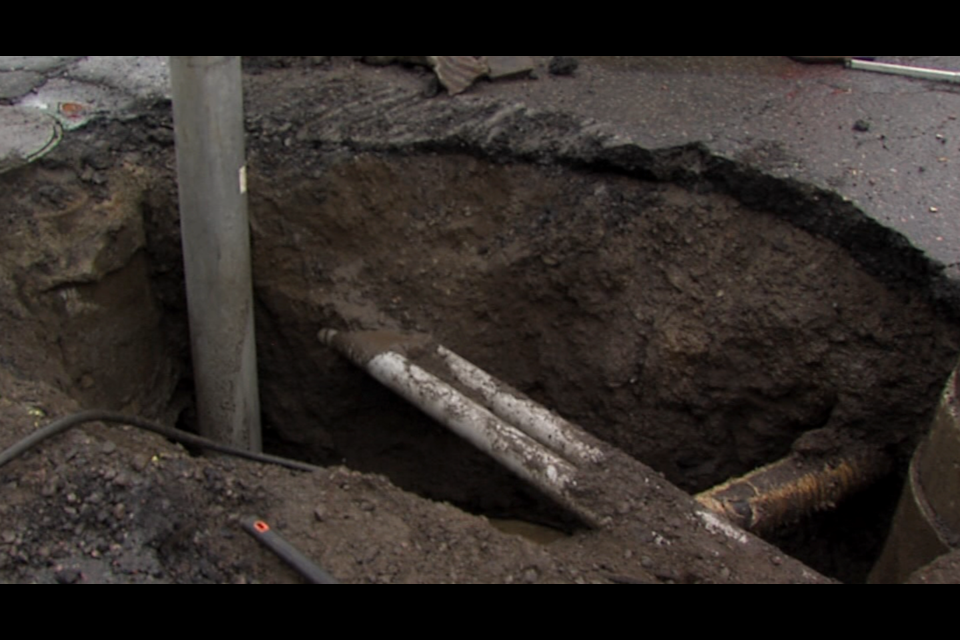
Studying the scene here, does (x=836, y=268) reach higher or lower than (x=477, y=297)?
higher

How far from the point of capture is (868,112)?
4348mm

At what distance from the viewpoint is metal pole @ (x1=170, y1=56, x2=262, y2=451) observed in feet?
10.2

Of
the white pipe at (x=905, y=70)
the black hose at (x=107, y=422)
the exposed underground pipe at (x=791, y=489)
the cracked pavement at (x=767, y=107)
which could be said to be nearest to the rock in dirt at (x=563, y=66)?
the cracked pavement at (x=767, y=107)

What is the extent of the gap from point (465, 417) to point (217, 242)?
3.76 ft

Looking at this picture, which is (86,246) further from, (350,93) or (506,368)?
(506,368)

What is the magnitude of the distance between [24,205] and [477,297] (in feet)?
6.21

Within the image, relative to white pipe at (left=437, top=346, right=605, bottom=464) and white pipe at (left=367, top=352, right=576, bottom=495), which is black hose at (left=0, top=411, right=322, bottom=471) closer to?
white pipe at (left=367, top=352, right=576, bottom=495)

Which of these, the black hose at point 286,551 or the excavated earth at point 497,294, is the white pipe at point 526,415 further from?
the black hose at point 286,551

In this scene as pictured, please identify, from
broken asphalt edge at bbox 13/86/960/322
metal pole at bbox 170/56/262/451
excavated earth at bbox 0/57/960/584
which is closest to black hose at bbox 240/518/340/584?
excavated earth at bbox 0/57/960/584

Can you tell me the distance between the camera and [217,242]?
3.45 m

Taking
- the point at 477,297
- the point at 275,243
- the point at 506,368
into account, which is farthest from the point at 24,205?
the point at 506,368

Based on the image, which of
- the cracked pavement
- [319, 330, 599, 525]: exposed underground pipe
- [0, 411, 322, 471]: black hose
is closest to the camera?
[0, 411, 322, 471]: black hose

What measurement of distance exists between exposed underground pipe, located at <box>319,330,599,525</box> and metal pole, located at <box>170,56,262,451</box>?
455mm

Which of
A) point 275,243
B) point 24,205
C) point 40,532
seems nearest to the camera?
point 40,532
